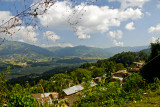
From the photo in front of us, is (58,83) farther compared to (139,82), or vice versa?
(58,83)

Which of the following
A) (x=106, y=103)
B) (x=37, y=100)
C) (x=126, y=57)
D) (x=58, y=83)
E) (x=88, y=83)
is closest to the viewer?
(x=37, y=100)

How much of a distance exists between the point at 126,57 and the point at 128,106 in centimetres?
8003

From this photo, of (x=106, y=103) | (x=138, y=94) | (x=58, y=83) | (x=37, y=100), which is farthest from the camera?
(x=58, y=83)

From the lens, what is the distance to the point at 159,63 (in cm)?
1187

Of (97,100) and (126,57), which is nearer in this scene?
(97,100)

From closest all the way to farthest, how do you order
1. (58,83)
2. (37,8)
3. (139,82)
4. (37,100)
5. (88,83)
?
(37,8)
(37,100)
(88,83)
(139,82)
(58,83)

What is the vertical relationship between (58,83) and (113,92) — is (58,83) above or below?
below

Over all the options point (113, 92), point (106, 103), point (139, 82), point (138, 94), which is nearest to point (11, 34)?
point (106, 103)

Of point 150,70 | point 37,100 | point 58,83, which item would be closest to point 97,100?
point 37,100

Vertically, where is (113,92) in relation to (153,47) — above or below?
below

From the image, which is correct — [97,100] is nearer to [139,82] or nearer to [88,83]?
[88,83]

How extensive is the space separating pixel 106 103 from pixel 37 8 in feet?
12.6

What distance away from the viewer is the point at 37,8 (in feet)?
4.64

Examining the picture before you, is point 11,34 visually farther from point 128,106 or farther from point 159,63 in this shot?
point 159,63
